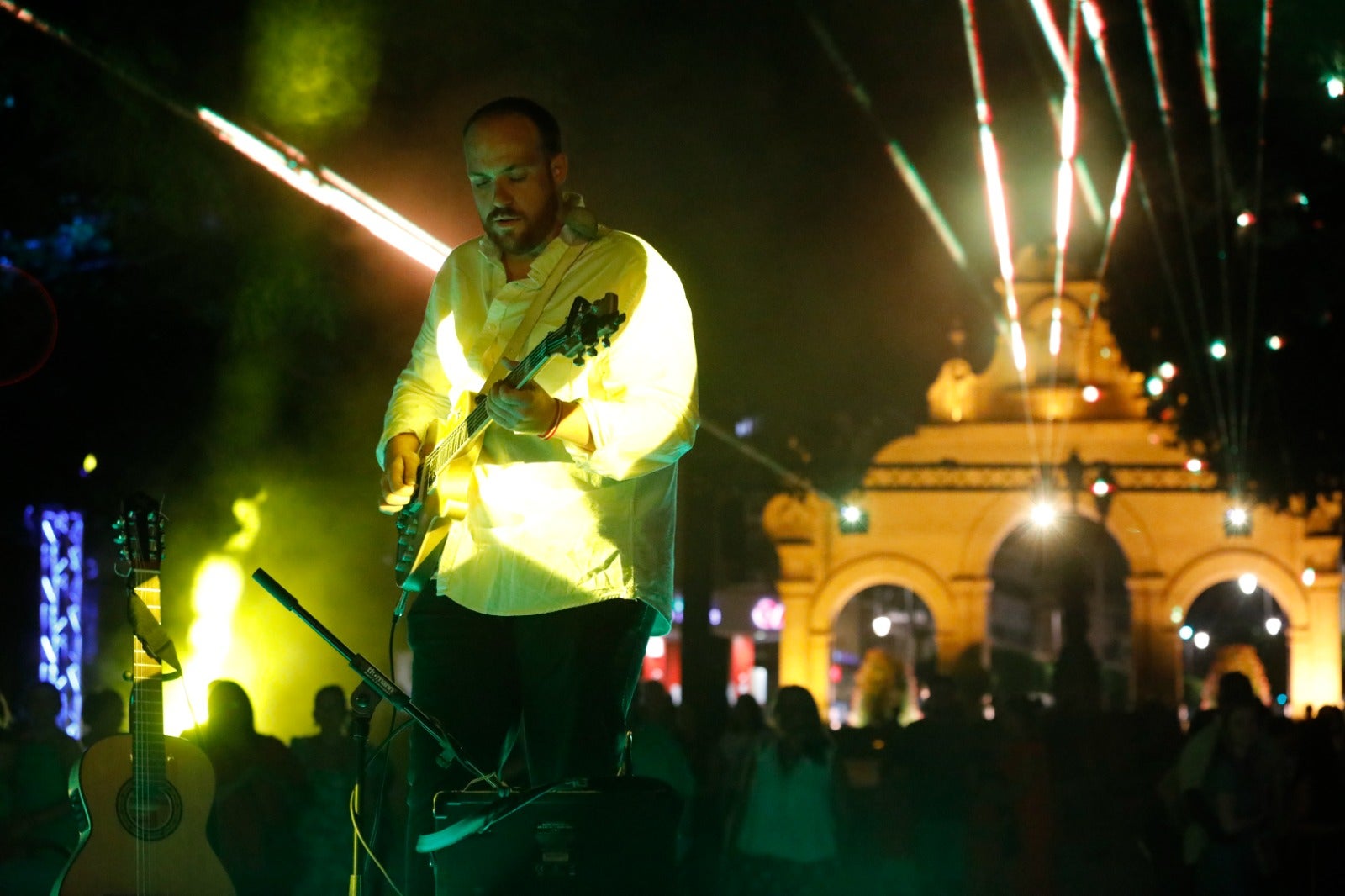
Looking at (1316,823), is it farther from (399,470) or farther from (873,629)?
(873,629)

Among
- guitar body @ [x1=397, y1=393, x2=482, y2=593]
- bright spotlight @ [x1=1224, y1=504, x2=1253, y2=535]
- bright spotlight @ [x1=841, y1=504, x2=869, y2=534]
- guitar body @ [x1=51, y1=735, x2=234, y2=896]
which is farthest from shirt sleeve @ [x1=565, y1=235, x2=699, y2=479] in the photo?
bright spotlight @ [x1=841, y1=504, x2=869, y2=534]

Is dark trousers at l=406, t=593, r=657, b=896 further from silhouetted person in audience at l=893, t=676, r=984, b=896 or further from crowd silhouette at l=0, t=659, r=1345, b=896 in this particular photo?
silhouetted person in audience at l=893, t=676, r=984, b=896

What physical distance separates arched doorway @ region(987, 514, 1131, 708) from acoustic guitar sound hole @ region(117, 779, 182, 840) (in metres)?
27.1

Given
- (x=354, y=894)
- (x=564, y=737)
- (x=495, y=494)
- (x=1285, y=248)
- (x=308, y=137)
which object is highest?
(x=1285, y=248)

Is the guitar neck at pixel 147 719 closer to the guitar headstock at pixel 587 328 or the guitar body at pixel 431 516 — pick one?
the guitar body at pixel 431 516

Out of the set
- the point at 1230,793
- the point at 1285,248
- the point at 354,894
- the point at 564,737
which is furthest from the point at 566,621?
the point at 1285,248

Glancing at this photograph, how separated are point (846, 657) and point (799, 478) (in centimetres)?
2499

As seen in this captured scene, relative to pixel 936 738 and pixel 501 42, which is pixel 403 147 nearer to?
pixel 501 42

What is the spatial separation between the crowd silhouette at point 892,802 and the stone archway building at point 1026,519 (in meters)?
26.3

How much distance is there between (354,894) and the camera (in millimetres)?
3920

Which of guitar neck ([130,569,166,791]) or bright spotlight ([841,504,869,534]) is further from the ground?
bright spotlight ([841,504,869,534])

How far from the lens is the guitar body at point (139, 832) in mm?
4848

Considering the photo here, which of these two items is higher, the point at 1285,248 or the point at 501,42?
the point at 1285,248

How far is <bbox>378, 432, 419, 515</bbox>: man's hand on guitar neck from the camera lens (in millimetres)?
3844
